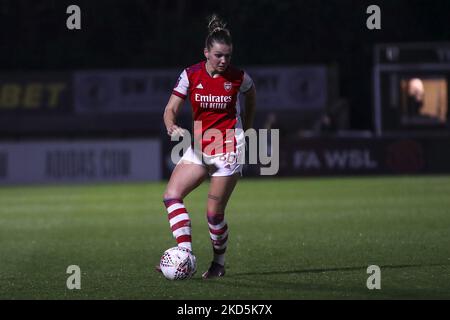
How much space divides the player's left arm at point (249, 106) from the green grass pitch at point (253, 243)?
141 centimetres

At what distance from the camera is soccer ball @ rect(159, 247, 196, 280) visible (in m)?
9.34

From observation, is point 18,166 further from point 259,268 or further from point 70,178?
point 259,268

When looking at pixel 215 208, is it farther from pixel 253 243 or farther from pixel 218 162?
pixel 253 243

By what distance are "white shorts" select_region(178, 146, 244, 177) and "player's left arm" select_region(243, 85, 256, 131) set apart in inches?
19.2

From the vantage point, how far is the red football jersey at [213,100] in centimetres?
962

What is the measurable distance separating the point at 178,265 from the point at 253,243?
3.96m

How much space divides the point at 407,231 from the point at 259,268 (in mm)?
4238

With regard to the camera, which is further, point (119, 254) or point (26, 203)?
point (26, 203)

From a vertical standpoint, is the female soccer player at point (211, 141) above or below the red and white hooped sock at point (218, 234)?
above

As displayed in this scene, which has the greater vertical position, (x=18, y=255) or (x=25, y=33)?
(x=25, y=33)

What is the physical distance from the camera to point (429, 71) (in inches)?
1200

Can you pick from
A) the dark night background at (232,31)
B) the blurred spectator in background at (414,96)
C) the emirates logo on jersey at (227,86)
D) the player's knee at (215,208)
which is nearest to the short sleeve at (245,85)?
the emirates logo on jersey at (227,86)

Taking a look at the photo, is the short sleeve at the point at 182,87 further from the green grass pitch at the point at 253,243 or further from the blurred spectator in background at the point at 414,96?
the blurred spectator in background at the point at 414,96
